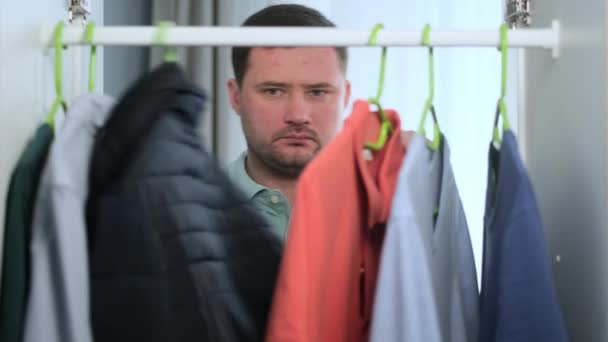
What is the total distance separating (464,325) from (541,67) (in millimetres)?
393

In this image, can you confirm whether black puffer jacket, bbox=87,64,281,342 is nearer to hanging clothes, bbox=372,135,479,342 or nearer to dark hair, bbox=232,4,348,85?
hanging clothes, bbox=372,135,479,342

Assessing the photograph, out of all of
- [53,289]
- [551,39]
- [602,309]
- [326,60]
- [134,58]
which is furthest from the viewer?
[134,58]

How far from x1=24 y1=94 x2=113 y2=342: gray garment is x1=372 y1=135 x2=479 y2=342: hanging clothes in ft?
0.95

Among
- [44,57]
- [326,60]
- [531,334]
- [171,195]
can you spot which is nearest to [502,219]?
[531,334]

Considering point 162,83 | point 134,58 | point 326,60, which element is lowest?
point 162,83

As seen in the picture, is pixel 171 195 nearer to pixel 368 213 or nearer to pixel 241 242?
pixel 241 242

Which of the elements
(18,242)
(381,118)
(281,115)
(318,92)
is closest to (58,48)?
(18,242)

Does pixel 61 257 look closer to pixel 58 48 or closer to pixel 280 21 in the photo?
pixel 58 48

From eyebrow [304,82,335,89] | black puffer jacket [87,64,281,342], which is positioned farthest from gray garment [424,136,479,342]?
eyebrow [304,82,335,89]

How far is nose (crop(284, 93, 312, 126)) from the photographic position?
1.42 metres

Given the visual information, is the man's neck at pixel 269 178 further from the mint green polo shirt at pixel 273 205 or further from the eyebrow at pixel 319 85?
the eyebrow at pixel 319 85

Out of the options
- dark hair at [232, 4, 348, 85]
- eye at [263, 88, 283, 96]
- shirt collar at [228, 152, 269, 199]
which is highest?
dark hair at [232, 4, 348, 85]

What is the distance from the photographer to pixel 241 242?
0.87 meters

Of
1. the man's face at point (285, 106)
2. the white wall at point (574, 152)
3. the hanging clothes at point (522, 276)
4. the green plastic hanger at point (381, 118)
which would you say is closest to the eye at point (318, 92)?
the man's face at point (285, 106)
